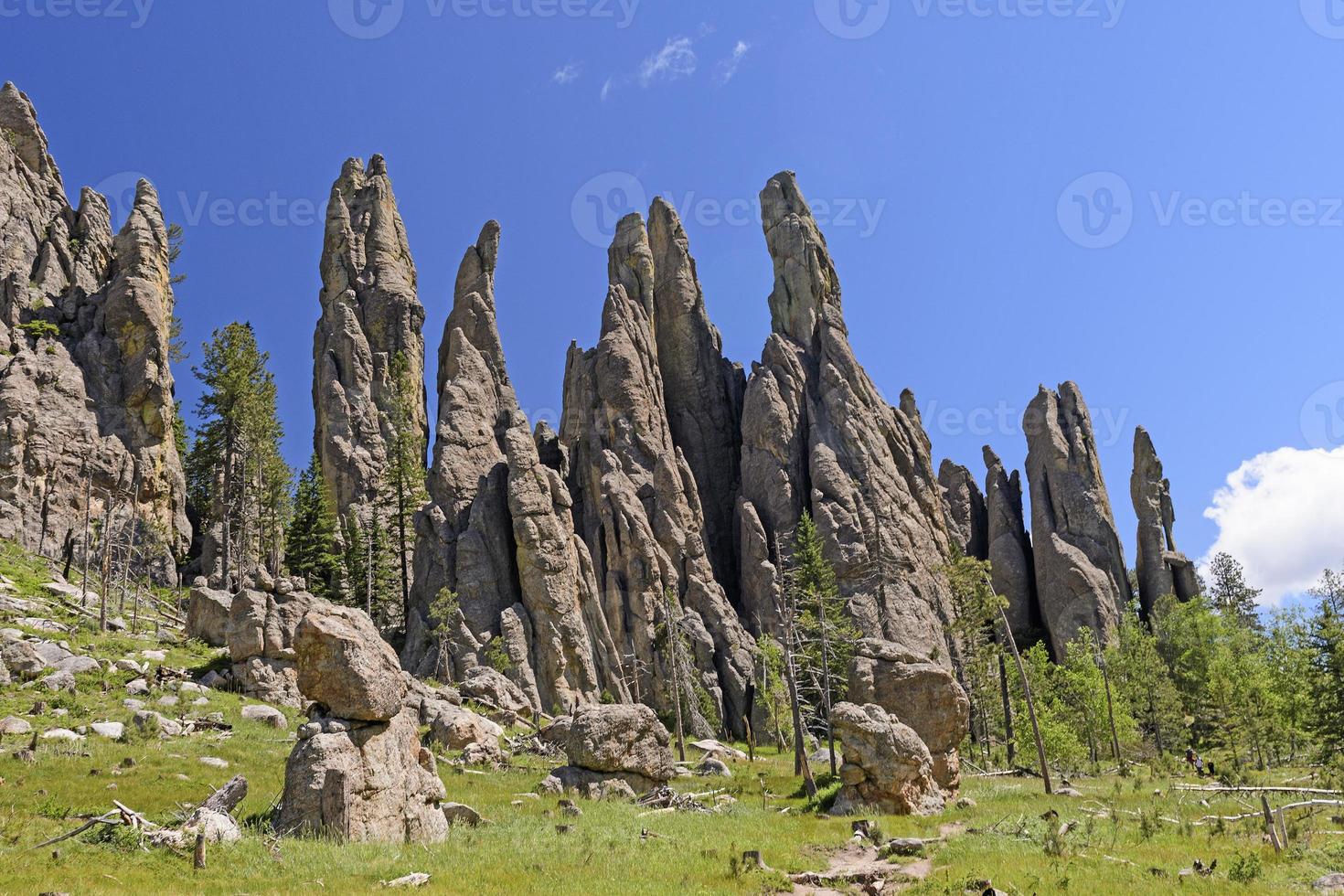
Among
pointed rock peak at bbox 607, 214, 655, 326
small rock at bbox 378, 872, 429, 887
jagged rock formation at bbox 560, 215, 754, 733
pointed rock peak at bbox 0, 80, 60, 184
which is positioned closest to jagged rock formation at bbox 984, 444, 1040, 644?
jagged rock formation at bbox 560, 215, 754, 733

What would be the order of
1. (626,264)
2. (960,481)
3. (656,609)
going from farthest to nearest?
(960,481) < (626,264) < (656,609)

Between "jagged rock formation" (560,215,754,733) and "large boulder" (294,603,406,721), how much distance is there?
126 feet

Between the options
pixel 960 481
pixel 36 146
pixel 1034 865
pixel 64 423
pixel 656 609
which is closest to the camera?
pixel 1034 865

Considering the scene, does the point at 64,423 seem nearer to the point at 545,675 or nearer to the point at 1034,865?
the point at 545,675

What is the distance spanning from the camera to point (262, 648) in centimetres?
4159

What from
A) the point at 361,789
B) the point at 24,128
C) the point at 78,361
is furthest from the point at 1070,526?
the point at 24,128

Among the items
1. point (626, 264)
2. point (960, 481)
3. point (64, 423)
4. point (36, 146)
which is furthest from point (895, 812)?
point (36, 146)

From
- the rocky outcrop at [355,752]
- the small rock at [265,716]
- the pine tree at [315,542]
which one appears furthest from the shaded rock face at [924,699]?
the pine tree at [315,542]

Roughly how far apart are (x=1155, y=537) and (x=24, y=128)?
121122 mm

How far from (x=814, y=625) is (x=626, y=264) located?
6118 cm

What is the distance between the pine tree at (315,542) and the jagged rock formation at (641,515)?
21.0 metres

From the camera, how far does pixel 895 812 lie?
29.7 meters

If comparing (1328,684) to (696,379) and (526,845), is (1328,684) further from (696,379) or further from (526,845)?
(696,379)

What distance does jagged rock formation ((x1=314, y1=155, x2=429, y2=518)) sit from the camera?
276 ft
